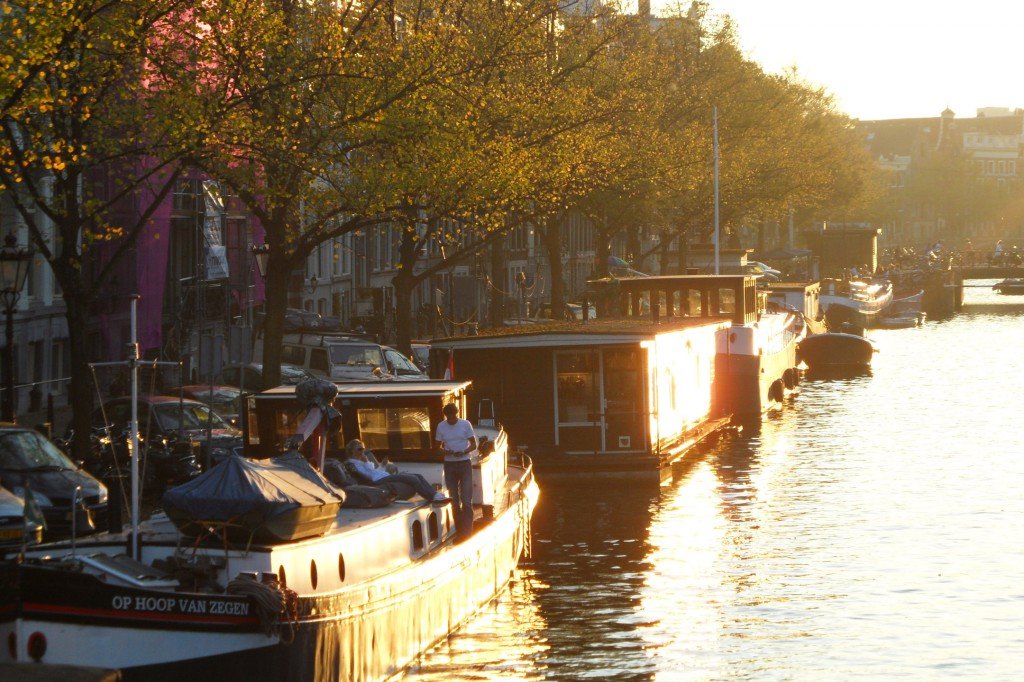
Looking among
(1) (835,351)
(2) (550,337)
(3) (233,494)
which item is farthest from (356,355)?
(1) (835,351)

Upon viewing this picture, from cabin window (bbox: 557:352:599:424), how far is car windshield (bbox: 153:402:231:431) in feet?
23.8

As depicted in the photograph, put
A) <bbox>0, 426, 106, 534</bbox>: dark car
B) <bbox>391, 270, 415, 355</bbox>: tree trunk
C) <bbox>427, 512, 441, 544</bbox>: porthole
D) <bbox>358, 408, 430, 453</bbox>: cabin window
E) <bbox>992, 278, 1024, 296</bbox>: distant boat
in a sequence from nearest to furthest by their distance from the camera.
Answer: <bbox>427, 512, 441, 544</bbox>: porthole → <bbox>358, 408, 430, 453</bbox>: cabin window → <bbox>0, 426, 106, 534</bbox>: dark car → <bbox>391, 270, 415, 355</bbox>: tree trunk → <bbox>992, 278, 1024, 296</bbox>: distant boat

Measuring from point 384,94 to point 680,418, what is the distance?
12.1 metres

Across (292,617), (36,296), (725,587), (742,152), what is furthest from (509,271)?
(292,617)

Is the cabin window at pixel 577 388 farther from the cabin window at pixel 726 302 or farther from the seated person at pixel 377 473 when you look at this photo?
the cabin window at pixel 726 302

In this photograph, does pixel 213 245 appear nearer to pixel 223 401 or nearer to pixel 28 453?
pixel 223 401

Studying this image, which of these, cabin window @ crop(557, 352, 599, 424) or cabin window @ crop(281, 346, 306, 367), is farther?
cabin window @ crop(281, 346, 306, 367)

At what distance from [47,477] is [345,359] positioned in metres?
21.4

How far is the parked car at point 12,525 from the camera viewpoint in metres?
23.6

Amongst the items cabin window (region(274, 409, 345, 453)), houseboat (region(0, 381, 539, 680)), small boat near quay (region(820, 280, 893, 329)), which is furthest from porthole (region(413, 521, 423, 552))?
small boat near quay (region(820, 280, 893, 329))

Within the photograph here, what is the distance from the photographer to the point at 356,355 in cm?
5016

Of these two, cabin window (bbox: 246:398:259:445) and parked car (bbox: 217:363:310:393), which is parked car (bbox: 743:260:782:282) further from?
cabin window (bbox: 246:398:259:445)

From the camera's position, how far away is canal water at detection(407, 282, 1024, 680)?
79.2ft

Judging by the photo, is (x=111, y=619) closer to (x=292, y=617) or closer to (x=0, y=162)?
(x=292, y=617)
